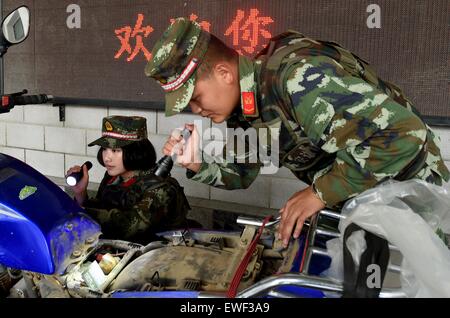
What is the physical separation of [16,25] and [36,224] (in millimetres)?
943

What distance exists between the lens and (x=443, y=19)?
7.77 feet

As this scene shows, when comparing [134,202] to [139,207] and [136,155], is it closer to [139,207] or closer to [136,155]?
[139,207]

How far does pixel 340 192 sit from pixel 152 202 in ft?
3.80

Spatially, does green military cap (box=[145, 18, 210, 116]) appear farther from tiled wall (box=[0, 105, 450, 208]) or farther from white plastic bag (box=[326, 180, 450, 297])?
tiled wall (box=[0, 105, 450, 208])

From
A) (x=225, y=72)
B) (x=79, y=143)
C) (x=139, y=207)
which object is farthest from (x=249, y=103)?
(x=79, y=143)

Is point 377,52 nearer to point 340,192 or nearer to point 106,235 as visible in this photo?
point 340,192

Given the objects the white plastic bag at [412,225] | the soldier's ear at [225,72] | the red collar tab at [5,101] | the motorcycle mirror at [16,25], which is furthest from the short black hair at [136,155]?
the white plastic bag at [412,225]

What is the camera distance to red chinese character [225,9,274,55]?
2.78m

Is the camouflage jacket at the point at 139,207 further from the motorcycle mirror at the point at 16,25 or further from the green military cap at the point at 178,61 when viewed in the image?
the green military cap at the point at 178,61

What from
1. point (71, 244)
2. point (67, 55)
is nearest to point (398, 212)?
point (71, 244)

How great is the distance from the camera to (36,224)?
5.06 ft

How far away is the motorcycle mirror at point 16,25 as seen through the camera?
1979 mm

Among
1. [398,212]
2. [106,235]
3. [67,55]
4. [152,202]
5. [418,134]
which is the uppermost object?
[67,55]

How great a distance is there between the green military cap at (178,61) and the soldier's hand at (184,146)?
0.58 ft
